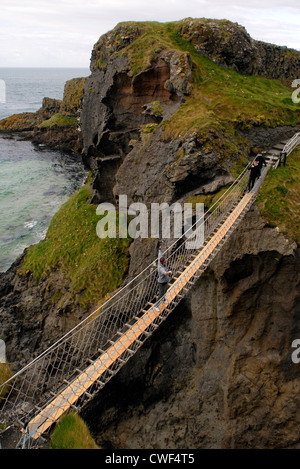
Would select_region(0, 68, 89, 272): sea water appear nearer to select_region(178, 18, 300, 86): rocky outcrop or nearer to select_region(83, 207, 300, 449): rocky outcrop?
select_region(83, 207, 300, 449): rocky outcrop

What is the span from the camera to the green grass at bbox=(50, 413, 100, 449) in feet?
22.1

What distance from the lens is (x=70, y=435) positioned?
6938mm

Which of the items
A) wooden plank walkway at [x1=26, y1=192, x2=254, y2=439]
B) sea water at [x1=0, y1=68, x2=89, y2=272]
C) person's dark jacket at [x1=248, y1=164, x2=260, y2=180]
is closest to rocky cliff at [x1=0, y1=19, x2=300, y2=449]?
wooden plank walkway at [x1=26, y1=192, x2=254, y2=439]

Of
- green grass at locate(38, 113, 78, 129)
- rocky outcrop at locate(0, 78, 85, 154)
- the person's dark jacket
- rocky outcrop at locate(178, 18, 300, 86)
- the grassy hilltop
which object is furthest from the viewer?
green grass at locate(38, 113, 78, 129)

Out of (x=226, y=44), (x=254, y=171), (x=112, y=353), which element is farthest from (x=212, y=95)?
(x=112, y=353)

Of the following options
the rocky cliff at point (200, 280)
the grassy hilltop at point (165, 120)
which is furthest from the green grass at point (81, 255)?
the rocky cliff at point (200, 280)

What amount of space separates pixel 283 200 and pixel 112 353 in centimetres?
858

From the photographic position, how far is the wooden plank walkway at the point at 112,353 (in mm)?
7617

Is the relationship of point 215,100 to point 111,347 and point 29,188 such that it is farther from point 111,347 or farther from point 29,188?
point 29,188

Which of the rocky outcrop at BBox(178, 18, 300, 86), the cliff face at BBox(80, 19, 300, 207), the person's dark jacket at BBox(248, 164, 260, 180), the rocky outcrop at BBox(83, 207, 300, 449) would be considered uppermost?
the rocky outcrop at BBox(178, 18, 300, 86)

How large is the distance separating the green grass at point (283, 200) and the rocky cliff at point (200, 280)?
1.30 feet

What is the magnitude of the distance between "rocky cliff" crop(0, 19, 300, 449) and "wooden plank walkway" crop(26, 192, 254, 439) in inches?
46.0
